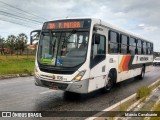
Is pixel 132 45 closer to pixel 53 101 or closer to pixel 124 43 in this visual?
pixel 124 43

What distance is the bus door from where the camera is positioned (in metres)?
9.88

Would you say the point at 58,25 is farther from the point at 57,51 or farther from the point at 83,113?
the point at 83,113

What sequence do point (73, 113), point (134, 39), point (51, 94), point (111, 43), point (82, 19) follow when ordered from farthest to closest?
point (134, 39), point (111, 43), point (51, 94), point (82, 19), point (73, 113)

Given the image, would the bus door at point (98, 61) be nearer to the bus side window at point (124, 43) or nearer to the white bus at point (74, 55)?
the white bus at point (74, 55)

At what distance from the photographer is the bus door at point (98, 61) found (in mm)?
9875

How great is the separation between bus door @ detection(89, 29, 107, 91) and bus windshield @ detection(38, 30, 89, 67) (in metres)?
0.44

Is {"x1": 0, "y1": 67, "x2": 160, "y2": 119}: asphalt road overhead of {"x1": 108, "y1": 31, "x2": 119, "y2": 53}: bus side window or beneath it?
beneath

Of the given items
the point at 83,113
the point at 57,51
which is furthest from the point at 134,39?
the point at 83,113

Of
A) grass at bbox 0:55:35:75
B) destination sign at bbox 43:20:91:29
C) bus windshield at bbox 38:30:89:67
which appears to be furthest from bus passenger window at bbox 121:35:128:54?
grass at bbox 0:55:35:75

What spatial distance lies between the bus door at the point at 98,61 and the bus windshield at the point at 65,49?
0.44m

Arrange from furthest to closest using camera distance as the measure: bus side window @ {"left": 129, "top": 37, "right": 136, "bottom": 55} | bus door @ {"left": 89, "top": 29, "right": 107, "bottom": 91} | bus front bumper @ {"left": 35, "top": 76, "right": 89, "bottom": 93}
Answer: bus side window @ {"left": 129, "top": 37, "right": 136, "bottom": 55}
bus door @ {"left": 89, "top": 29, "right": 107, "bottom": 91}
bus front bumper @ {"left": 35, "top": 76, "right": 89, "bottom": 93}

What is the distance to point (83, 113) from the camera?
813cm

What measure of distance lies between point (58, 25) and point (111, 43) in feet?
9.58

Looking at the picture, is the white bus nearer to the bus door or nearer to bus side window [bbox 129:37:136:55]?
the bus door
